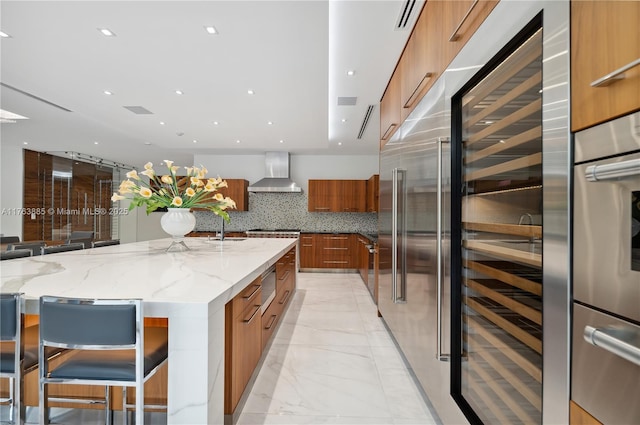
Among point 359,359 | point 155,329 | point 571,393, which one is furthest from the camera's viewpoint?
point 359,359

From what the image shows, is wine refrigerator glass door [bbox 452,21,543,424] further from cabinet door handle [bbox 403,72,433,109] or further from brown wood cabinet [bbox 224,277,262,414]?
brown wood cabinet [bbox 224,277,262,414]

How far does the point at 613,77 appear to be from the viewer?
2.15 ft

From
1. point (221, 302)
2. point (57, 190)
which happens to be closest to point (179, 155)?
point (57, 190)

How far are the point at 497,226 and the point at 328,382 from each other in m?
1.70

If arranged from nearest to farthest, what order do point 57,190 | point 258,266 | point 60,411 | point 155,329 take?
point 155,329 < point 60,411 < point 258,266 < point 57,190

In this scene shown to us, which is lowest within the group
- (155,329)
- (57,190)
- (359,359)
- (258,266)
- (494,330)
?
(359,359)

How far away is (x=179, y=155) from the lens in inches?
325

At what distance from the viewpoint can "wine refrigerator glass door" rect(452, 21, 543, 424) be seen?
1.02m

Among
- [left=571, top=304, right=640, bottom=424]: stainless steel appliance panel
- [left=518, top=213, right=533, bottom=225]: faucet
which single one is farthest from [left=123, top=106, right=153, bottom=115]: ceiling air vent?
[left=571, top=304, right=640, bottom=424]: stainless steel appliance panel

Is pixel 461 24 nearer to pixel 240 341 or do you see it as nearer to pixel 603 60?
pixel 603 60

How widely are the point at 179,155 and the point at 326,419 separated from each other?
8.00 meters

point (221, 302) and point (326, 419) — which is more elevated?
point (221, 302)

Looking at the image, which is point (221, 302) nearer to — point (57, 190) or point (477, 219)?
point (477, 219)

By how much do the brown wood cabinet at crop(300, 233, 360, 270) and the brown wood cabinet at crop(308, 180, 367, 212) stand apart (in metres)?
0.68
